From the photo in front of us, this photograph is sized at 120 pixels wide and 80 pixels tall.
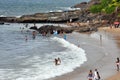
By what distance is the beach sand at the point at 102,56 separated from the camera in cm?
3510

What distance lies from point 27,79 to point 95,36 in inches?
1307

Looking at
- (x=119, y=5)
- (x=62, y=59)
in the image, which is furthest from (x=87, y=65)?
(x=119, y=5)

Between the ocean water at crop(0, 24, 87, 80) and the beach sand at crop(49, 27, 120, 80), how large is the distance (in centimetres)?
100

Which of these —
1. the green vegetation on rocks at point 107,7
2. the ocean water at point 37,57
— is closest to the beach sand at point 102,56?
the ocean water at point 37,57

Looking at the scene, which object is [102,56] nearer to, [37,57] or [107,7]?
[37,57]

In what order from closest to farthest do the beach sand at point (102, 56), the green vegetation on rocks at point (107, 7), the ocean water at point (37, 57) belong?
the beach sand at point (102, 56)
the ocean water at point (37, 57)
the green vegetation on rocks at point (107, 7)

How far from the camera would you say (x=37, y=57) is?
4656 cm

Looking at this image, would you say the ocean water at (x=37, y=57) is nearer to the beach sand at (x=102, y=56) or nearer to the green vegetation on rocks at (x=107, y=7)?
the beach sand at (x=102, y=56)

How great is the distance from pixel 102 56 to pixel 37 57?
784cm

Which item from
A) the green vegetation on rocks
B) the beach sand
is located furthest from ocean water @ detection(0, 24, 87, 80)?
the green vegetation on rocks

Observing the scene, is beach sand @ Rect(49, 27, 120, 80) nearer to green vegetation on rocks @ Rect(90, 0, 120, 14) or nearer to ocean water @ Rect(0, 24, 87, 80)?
ocean water @ Rect(0, 24, 87, 80)

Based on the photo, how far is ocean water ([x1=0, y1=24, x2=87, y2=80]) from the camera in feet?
120

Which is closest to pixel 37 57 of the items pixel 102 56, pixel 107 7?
pixel 102 56

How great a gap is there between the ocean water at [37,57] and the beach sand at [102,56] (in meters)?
1.00
